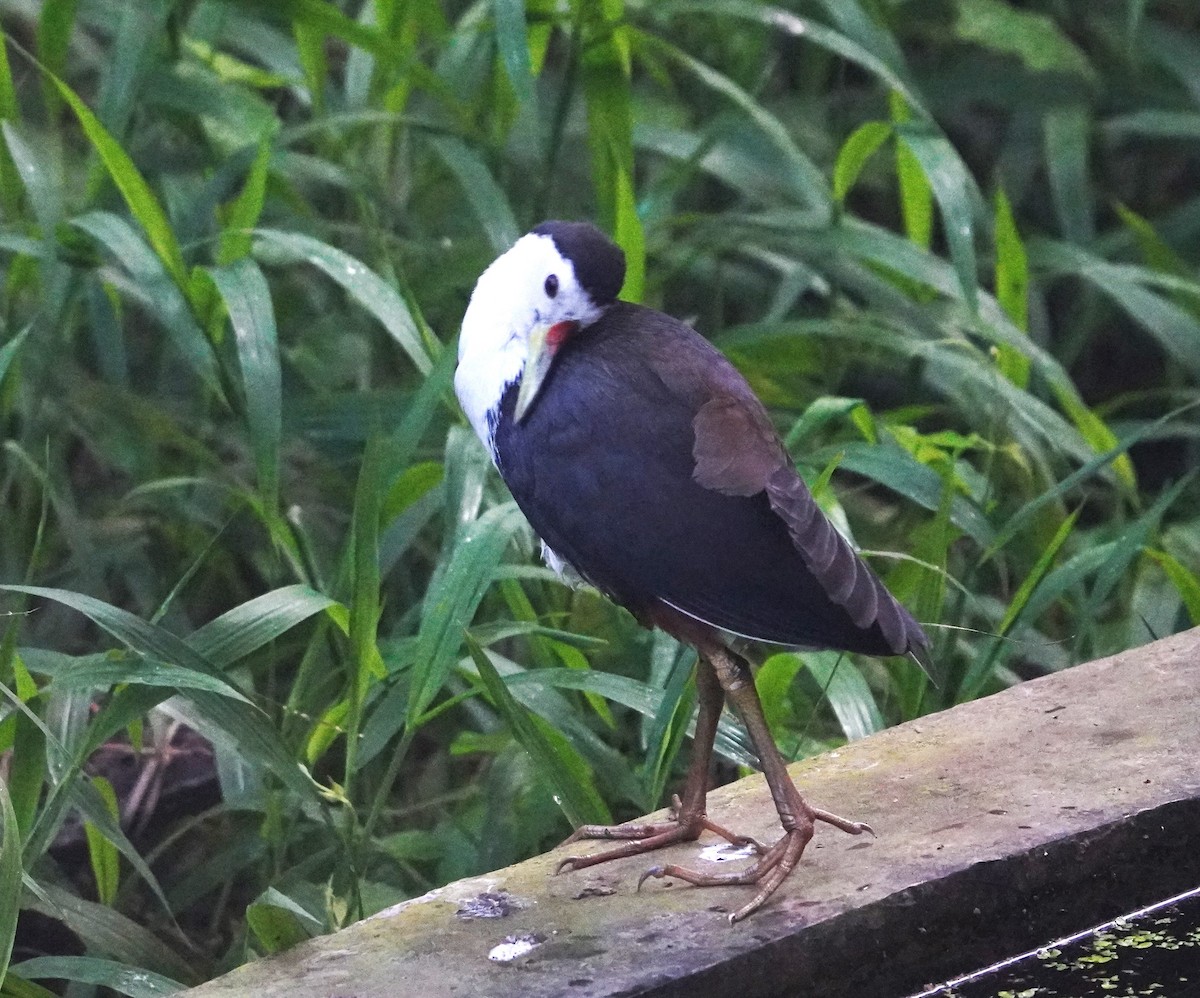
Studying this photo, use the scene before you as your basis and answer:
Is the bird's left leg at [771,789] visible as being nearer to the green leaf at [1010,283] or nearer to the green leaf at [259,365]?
the green leaf at [259,365]

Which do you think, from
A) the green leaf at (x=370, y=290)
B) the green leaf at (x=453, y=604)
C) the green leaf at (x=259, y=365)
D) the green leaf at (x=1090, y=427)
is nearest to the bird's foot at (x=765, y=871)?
the green leaf at (x=453, y=604)

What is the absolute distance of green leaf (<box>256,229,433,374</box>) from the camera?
108 inches

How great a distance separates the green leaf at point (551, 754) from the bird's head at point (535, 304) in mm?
291

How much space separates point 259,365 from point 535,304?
62cm

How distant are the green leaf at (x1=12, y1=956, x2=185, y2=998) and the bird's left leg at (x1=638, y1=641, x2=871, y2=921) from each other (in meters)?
0.58

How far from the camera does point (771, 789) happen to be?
2041mm

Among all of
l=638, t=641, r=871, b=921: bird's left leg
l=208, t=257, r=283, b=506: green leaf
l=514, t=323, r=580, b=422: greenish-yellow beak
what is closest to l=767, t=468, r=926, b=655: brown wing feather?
l=638, t=641, r=871, b=921: bird's left leg

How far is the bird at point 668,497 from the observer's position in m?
1.98

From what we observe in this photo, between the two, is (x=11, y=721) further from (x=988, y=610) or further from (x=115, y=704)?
(x=988, y=610)

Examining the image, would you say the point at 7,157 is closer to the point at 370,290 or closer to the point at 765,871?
the point at 370,290

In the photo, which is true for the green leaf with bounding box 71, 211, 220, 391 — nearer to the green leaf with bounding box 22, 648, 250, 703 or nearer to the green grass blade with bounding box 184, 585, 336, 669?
the green grass blade with bounding box 184, 585, 336, 669

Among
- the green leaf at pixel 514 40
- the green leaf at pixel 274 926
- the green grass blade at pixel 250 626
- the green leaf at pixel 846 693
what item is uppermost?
the green leaf at pixel 514 40

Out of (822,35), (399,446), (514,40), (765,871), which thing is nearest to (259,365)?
(399,446)

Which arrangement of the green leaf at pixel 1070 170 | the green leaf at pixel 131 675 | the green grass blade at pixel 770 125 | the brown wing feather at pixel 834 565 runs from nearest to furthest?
1. the brown wing feather at pixel 834 565
2. the green leaf at pixel 131 675
3. the green grass blade at pixel 770 125
4. the green leaf at pixel 1070 170
